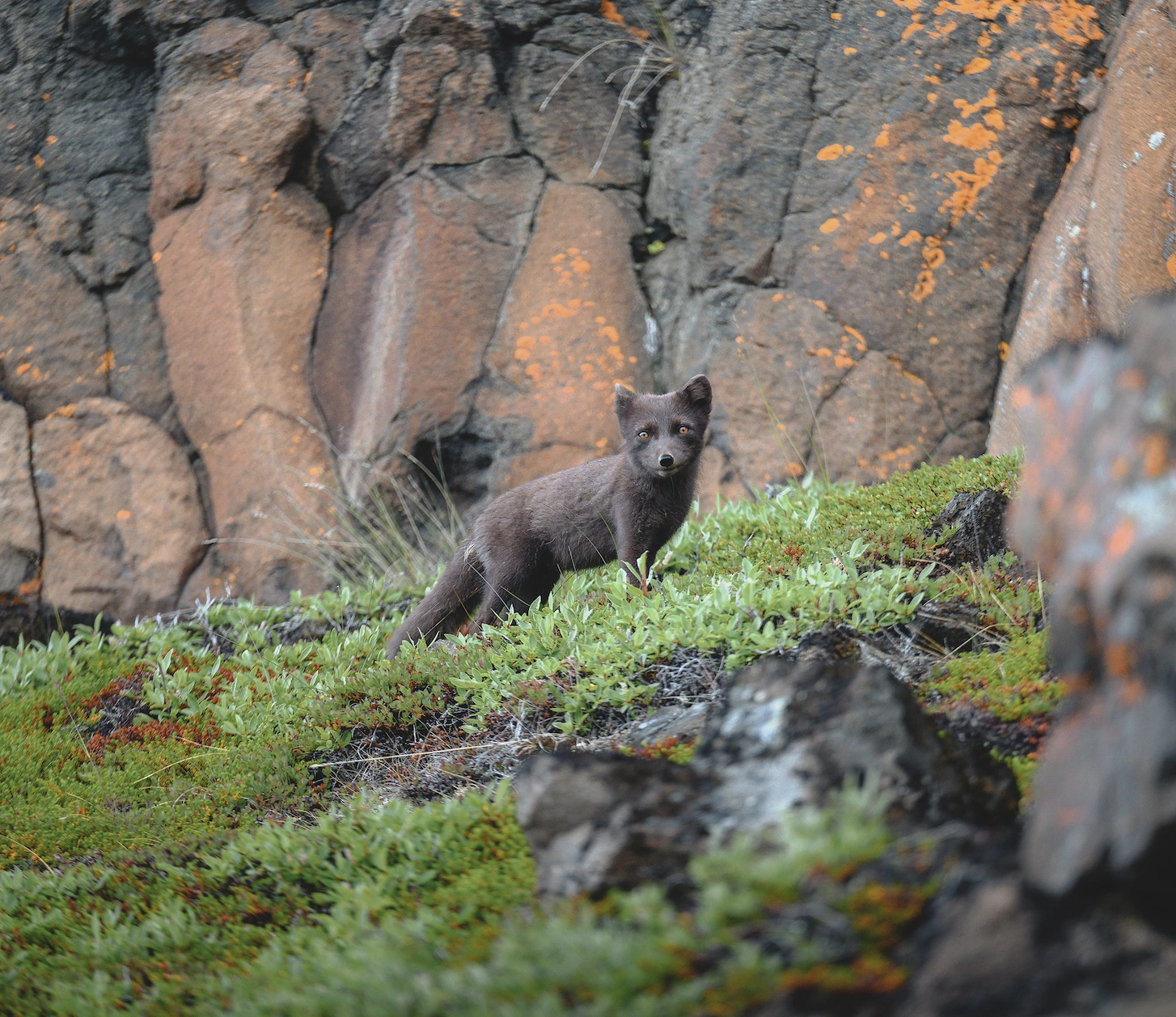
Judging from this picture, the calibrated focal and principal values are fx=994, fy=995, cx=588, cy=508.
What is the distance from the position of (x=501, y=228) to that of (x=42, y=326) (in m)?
4.88

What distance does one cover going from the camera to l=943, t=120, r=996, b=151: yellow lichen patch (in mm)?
8617

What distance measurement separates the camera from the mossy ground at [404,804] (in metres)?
Answer: 1.98

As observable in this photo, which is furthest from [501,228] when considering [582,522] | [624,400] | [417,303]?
[582,522]

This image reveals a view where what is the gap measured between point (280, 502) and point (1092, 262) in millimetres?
7527

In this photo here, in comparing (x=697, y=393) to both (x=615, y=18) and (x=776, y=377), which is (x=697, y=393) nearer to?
(x=776, y=377)

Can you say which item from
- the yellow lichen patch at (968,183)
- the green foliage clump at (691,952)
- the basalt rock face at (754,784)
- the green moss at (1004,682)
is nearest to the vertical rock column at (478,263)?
the yellow lichen patch at (968,183)

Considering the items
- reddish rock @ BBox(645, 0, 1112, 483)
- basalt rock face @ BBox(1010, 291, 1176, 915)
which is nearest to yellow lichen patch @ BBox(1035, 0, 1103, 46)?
reddish rock @ BBox(645, 0, 1112, 483)

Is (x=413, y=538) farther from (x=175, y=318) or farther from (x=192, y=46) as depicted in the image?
(x=192, y=46)

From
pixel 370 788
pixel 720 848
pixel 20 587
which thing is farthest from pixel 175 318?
pixel 720 848

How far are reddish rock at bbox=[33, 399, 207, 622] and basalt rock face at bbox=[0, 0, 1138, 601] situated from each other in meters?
0.26

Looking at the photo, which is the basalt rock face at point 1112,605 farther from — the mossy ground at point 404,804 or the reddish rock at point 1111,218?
the reddish rock at point 1111,218

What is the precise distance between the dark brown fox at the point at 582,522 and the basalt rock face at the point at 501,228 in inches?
92.4

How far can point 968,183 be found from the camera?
28.4 ft

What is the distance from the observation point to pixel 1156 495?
5.76 ft
